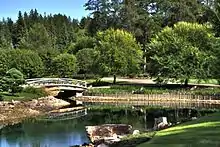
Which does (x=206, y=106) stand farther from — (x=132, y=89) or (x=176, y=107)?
(x=132, y=89)

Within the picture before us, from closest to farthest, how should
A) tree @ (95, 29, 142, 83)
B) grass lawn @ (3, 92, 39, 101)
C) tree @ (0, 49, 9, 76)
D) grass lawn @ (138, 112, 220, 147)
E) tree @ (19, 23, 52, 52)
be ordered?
grass lawn @ (138, 112, 220, 147)
grass lawn @ (3, 92, 39, 101)
tree @ (95, 29, 142, 83)
tree @ (0, 49, 9, 76)
tree @ (19, 23, 52, 52)

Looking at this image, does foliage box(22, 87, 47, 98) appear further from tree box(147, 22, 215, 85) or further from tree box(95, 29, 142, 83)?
tree box(147, 22, 215, 85)

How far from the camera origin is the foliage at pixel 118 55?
247 feet

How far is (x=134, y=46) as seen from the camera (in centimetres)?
7862

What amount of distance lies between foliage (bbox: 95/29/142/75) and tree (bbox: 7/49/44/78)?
10.7 meters

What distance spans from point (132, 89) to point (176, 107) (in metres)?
9.93

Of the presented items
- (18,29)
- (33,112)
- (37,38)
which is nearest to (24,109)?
(33,112)

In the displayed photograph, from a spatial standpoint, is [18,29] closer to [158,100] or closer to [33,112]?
[158,100]

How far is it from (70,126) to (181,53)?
2829 centimetres

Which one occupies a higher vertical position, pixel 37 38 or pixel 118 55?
pixel 37 38

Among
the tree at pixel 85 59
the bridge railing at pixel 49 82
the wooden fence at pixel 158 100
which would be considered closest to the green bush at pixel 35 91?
the bridge railing at pixel 49 82

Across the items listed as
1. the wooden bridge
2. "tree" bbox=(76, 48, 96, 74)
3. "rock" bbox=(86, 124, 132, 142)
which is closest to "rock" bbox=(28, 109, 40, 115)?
the wooden bridge

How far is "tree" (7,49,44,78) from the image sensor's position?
79188 millimetres

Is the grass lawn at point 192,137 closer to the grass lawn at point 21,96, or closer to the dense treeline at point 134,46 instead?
the dense treeline at point 134,46
